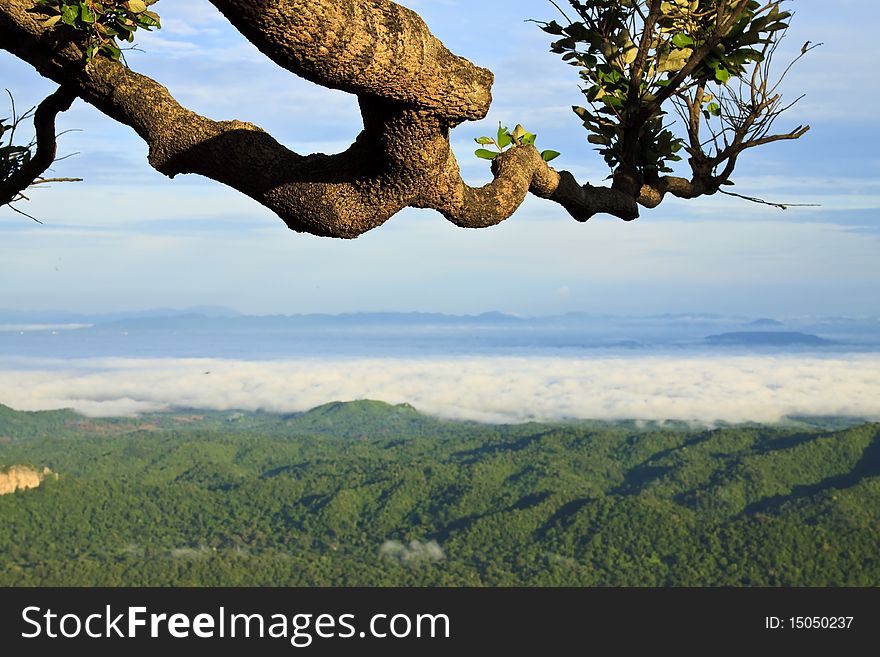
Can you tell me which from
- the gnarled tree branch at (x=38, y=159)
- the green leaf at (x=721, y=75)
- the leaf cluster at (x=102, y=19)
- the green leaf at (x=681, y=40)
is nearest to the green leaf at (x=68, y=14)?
the leaf cluster at (x=102, y=19)

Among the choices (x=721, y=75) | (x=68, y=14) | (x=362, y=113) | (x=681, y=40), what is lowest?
(x=362, y=113)

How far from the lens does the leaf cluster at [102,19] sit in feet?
21.1

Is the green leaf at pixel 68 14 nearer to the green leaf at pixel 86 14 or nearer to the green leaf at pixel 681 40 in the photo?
the green leaf at pixel 86 14

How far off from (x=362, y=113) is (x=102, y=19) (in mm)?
2744

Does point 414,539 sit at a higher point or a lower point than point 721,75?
lower

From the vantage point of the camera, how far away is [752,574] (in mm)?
137000

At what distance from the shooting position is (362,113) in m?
5.23

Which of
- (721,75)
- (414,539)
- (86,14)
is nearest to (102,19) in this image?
(86,14)

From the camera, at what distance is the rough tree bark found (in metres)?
4.21

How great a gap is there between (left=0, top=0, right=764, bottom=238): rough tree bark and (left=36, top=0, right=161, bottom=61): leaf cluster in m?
0.09

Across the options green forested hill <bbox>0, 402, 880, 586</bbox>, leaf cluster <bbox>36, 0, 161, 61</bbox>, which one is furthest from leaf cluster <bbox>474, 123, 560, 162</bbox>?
green forested hill <bbox>0, 402, 880, 586</bbox>

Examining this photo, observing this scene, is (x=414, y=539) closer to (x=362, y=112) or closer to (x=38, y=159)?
(x=38, y=159)

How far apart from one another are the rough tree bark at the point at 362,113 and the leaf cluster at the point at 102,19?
93 millimetres
